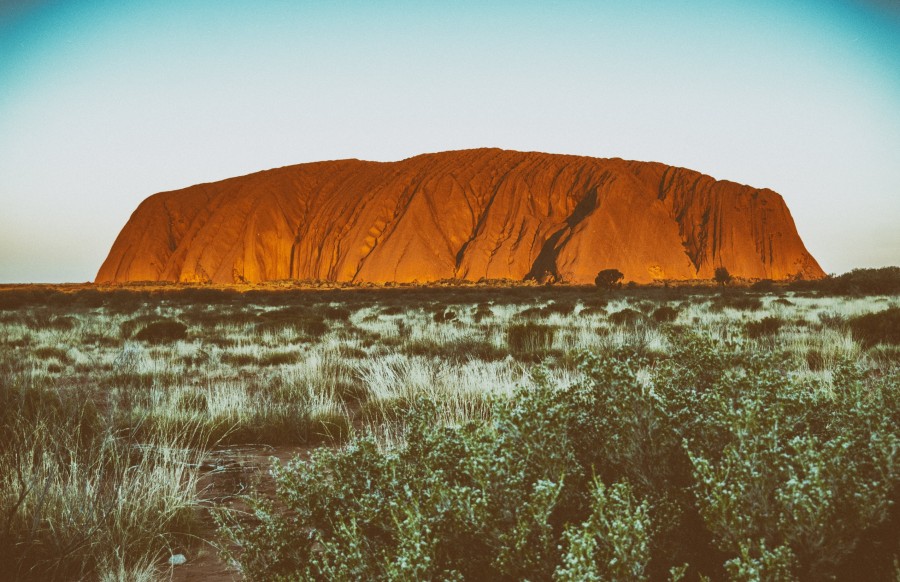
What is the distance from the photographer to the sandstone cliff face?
269ft

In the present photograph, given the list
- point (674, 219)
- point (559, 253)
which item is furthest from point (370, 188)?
point (674, 219)

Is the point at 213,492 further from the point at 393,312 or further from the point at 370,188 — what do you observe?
the point at 370,188

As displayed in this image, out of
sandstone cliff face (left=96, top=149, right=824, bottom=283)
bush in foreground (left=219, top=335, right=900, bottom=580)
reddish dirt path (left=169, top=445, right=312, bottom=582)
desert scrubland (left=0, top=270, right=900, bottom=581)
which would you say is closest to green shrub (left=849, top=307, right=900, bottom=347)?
desert scrubland (left=0, top=270, right=900, bottom=581)

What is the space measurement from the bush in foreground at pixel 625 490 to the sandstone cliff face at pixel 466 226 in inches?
2955

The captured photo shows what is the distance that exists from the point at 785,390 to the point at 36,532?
385 cm

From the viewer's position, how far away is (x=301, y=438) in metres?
5.94

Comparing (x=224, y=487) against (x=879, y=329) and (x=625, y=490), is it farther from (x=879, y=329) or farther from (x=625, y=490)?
(x=879, y=329)

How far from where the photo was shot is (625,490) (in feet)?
5.38

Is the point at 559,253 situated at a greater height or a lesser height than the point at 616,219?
lesser

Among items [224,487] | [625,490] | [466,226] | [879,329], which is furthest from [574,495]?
[466,226]

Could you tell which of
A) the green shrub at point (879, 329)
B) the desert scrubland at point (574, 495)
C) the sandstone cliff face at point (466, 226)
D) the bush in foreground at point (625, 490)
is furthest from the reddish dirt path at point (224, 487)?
the sandstone cliff face at point (466, 226)

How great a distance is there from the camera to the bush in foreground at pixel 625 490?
157cm

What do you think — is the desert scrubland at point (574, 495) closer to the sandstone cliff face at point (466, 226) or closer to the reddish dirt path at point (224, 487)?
the reddish dirt path at point (224, 487)

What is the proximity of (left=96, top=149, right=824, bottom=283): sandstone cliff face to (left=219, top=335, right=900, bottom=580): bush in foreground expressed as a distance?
2955 inches
